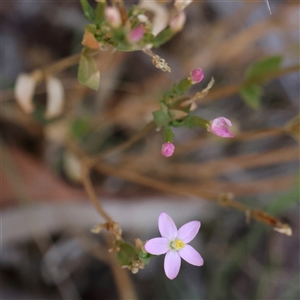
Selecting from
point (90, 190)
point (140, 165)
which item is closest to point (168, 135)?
point (90, 190)

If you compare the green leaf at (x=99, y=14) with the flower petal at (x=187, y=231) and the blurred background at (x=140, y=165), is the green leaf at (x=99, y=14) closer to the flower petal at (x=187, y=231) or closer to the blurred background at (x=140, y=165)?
the flower petal at (x=187, y=231)

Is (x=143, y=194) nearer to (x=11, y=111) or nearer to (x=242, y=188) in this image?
(x=242, y=188)

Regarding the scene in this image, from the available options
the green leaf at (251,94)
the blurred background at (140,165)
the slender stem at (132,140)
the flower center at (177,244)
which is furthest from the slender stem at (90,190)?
the green leaf at (251,94)

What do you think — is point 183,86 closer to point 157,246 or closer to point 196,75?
point 196,75

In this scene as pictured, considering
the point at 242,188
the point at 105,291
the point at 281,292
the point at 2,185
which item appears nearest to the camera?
the point at 2,185

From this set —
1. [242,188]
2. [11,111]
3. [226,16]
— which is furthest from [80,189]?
[226,16]

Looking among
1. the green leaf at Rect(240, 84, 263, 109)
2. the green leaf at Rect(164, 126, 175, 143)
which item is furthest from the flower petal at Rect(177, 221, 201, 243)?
the green leaf at Rect(240, 84, 263, 109)

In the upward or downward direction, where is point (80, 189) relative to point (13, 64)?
downward
